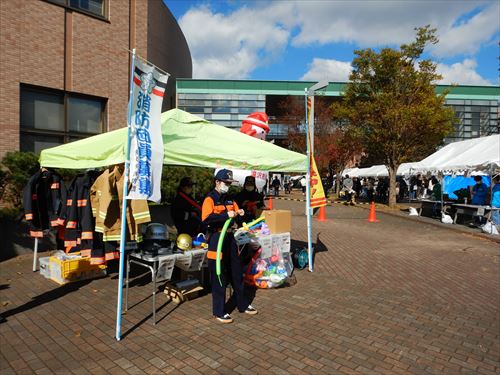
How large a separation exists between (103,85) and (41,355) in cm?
1083

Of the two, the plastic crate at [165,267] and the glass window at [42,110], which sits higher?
the glass window at [42,110]

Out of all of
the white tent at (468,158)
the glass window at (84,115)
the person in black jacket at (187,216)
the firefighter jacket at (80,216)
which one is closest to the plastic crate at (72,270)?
the firefighter jacket at (80,216)

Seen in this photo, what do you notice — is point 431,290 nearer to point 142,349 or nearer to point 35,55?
point 142,349

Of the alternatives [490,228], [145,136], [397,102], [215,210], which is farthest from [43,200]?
[397,102]

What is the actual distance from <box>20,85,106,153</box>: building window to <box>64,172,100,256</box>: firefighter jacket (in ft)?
20.0

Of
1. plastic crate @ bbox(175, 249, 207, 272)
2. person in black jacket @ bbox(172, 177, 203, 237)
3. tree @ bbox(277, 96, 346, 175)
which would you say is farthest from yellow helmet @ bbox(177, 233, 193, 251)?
tree @ bbox(277, 96, 346, 175)

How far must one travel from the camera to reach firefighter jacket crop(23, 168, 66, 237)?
6695 mm

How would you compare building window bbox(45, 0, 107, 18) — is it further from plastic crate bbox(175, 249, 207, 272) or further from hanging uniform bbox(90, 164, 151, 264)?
plastic crate bbox(175, 249, 207, 272)

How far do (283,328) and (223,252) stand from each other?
1235mm

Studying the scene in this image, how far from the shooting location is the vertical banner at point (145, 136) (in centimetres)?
419

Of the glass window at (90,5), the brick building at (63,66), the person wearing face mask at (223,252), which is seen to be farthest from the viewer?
the glass window at (90,5)

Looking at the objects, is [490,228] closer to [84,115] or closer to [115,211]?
[115,211]

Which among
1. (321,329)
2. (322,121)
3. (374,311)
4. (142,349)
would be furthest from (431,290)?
(322,121)

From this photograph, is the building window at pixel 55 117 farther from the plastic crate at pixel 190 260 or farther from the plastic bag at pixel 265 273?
the plastic bag at pixel 265 273
